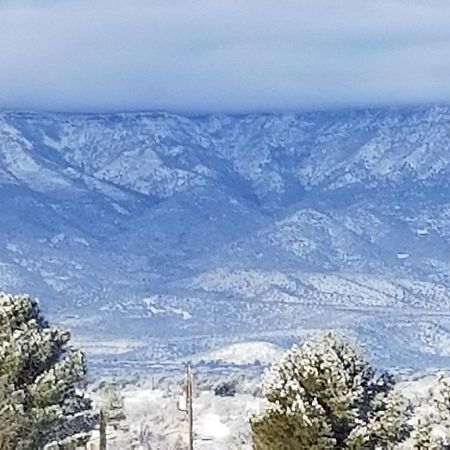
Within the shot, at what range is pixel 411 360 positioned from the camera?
584 ft

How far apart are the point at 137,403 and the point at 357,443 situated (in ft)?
180

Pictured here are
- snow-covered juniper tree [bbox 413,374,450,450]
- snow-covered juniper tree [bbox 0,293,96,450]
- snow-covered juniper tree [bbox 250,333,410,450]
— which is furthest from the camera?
snow-covered juniper tree [bbox 0,293,96,450]

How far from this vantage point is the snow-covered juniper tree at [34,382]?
2347cm

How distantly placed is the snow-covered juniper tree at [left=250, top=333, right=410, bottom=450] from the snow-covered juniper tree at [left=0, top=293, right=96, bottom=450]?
366 cm

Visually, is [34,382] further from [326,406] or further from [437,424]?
[437,424]

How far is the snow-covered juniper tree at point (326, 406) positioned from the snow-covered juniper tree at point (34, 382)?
12.0 feet

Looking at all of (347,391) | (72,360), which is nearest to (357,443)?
(347,391)

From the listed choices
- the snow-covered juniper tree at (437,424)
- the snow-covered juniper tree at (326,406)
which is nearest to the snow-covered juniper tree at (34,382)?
the snow-covered juniper tree at (326,406)

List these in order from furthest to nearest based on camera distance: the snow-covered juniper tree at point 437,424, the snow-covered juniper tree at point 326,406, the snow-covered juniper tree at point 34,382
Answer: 1. the snow-covered juniper tree at point 34,382
2. the snow-covered juniper tree at point 326,406
3. the snow-covered juniper tree at point 437,424

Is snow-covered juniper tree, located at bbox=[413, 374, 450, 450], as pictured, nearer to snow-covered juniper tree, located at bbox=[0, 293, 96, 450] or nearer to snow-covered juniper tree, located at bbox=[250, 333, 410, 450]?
snow-covered juniper tree, located at bbox=[250, 333, 410, 450]

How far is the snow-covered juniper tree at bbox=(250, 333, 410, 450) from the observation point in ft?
69.3

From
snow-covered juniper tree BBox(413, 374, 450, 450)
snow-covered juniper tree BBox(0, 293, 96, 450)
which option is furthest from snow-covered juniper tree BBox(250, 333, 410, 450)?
snow-covered juniper tree BBox(0, 293, 96, 450)

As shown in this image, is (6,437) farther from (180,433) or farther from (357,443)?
(180,433)

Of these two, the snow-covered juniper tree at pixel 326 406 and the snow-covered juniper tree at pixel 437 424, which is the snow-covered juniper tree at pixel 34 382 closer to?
the snow-covered juniper tree at pixel 326 406
